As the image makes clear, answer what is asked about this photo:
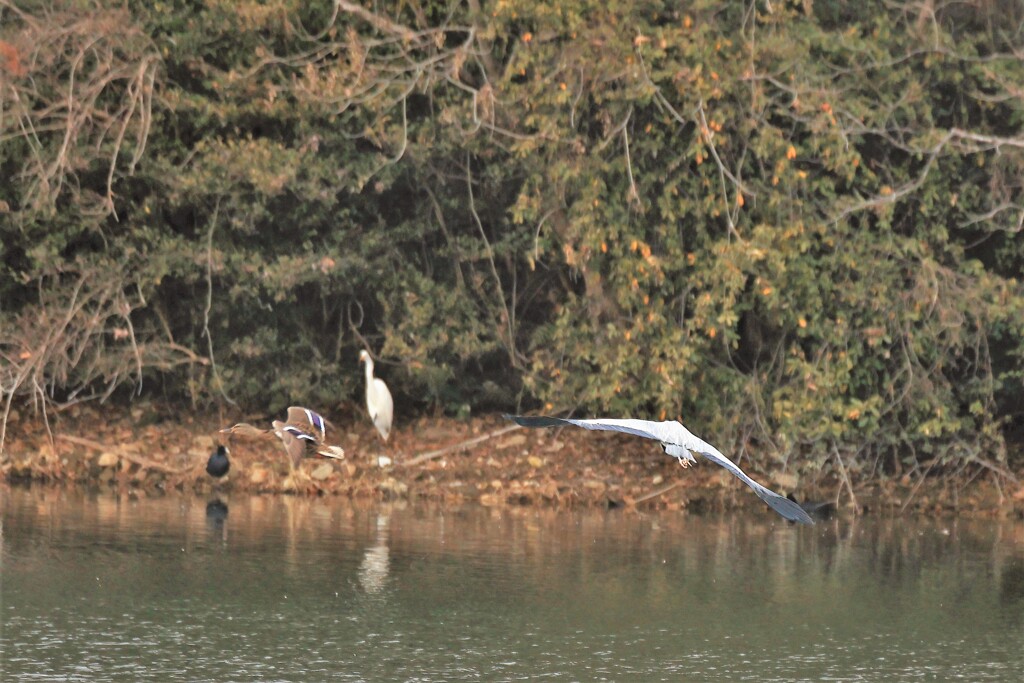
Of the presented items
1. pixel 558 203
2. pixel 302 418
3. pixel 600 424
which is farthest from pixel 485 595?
pixel 558 203

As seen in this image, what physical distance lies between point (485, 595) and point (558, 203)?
572cm

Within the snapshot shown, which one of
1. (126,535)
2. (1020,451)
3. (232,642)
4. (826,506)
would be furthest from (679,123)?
(232,642)

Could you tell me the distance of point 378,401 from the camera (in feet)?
52.2

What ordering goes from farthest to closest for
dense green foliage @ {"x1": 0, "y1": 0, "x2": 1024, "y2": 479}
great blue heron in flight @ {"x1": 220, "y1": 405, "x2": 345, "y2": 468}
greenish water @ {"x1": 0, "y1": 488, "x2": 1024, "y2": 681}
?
dense green foliage @ {"x1": 0, "y1": 0, "x2": 1024, "y2": 479}, great blue heron in flight @ {"x1": 220, "y1": 405, "x2": 345, "y2": 468}, greenish water @ {"x1": 0, "y1": 488, "x2": 1024, "y2": 681}

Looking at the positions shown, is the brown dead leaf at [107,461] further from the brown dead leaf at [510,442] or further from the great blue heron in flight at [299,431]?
the brown dead leaf at [510,442]

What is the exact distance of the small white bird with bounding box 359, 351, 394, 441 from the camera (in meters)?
15.7

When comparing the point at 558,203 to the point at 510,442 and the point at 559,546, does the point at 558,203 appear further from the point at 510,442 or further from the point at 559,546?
the point at 559,546

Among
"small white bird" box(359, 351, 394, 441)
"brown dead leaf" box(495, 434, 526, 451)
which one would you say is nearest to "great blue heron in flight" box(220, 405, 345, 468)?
"small white bird" box(359, 351, 394, 441)

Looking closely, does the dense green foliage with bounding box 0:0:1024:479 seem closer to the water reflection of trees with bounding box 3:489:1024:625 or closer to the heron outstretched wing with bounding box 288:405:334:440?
the water reflection of trees with bounding box 3:489:1024:625

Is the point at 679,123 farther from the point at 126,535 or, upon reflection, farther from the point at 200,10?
the point at 126,535

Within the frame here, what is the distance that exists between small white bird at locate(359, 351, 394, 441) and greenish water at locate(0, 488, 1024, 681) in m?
1.11

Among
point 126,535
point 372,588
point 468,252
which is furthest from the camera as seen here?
point 468,252

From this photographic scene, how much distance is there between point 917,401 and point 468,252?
486 centimetres

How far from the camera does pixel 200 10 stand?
16.3 metres
